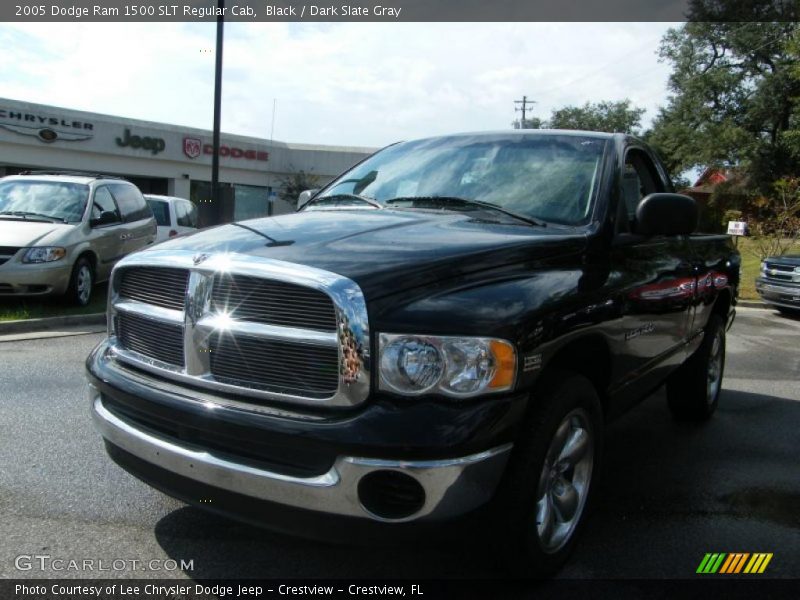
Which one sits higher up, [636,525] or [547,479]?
[547,479]

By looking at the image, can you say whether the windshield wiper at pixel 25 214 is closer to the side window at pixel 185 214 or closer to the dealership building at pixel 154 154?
the side window at pixel 185 214

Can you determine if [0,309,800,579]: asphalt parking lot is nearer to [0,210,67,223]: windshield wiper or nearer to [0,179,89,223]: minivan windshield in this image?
[0,210,67,223]: windshield wiper

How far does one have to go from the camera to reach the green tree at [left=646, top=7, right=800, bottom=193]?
37.5 m

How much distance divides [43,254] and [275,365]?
7.09 metres

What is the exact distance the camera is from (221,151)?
3728 cm

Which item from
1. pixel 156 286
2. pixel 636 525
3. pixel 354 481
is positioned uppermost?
pixel 156 286

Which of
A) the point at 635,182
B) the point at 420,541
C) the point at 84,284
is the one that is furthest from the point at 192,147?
the point at 420,541

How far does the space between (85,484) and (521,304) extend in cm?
248

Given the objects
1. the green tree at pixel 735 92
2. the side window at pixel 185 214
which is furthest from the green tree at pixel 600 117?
the side window at pixel 185 214

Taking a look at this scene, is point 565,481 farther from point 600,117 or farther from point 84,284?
point 600,117

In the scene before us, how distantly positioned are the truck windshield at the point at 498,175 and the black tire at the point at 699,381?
197 centimetres

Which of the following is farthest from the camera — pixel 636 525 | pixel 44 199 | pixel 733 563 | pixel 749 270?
pixel 749 270

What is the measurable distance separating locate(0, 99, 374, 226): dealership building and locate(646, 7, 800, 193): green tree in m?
19.5

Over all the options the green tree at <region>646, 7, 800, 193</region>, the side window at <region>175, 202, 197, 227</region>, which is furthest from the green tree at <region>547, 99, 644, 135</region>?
the side window at <region>175, 202, 197, 227</region>
